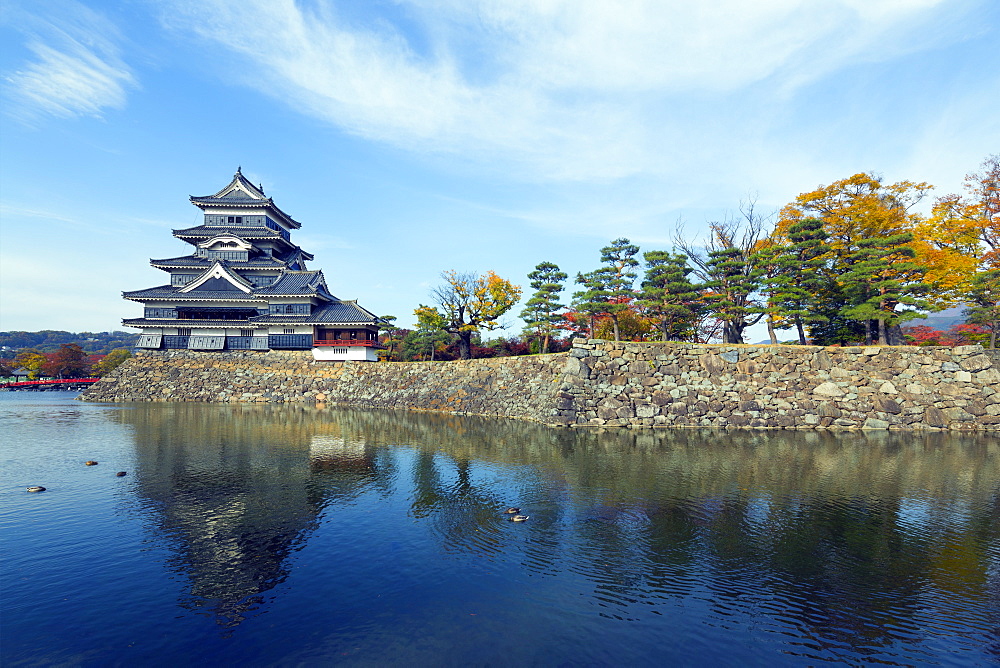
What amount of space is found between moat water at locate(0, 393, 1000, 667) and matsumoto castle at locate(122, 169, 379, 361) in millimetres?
25112

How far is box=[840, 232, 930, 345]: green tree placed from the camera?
26.6 meters

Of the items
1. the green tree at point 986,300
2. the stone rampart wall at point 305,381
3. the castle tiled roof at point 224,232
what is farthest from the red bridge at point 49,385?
the green tree at point 986,300

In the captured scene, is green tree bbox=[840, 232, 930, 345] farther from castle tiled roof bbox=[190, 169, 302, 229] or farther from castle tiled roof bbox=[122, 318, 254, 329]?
castle tiled roof bbox=[190, 169, 302, 229]

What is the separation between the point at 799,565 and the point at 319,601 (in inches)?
325

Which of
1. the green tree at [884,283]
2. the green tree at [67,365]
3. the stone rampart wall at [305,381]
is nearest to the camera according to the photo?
the green tree at [884,283]

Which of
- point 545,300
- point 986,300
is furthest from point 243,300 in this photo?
point 986,300

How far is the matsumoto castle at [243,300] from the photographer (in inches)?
1654

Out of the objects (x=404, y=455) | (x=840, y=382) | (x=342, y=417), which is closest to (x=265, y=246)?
(x=342, y=417)

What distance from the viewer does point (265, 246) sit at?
162 feet

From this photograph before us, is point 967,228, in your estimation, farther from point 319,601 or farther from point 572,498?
point 319,601

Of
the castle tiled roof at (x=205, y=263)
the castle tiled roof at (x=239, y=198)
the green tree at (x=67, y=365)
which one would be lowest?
the green tree at (x=67, y=365)

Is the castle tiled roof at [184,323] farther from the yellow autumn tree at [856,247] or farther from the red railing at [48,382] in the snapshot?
the yellow autumn tree at [856,247]

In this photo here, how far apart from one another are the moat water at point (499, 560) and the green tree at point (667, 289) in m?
15.1

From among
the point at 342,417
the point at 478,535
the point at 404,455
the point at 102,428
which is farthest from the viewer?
the point at 342,417
